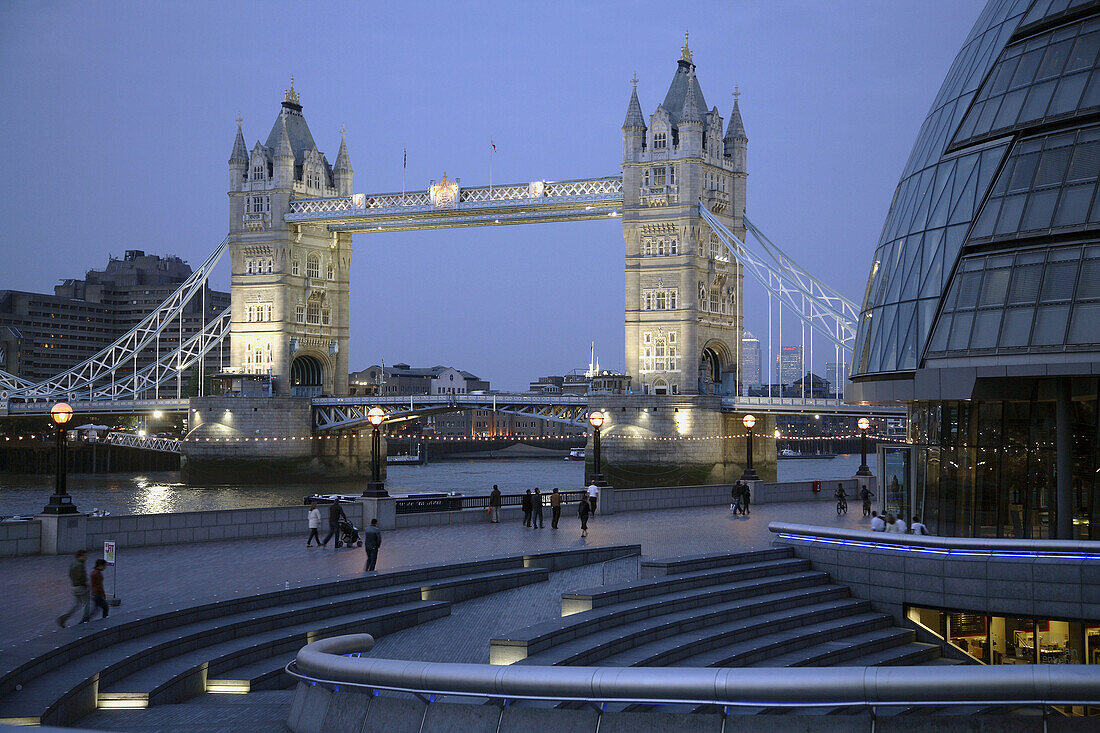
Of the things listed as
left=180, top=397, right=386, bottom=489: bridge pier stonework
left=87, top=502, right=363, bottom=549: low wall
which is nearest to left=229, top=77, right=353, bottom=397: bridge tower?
left=180, top=397, right=386, bottom=489: bridge pier stonework

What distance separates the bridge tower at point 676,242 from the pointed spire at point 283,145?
27.3 m

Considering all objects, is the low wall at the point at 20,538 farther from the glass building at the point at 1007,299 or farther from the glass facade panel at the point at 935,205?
the glass facade panel at the point at 935,205

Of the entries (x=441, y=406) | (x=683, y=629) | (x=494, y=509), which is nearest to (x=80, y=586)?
(x=683, y=629)

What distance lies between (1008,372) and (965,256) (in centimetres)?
300

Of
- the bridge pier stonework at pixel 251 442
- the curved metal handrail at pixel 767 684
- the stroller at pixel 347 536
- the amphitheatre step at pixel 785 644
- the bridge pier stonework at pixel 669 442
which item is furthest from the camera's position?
the bridge pier stonework at pixel 251 442

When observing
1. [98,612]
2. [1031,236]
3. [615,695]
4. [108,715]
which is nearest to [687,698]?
[615,695]

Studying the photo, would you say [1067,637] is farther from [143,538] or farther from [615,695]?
[143,538]

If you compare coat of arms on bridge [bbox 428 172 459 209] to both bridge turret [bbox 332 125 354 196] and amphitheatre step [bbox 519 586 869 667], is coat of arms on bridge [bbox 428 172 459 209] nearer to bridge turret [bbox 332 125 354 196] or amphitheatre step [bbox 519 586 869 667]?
bridge turret [bbox 332 125 354 196]

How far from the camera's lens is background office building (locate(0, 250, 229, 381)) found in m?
171

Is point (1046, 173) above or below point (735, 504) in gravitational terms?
above

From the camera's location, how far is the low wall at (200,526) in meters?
23.6

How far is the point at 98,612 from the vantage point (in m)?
15.9

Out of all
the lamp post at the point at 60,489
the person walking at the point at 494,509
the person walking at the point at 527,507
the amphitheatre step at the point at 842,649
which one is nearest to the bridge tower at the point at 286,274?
the person walking at the point at 494,509

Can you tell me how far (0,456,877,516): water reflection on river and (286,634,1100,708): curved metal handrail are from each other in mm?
43568
